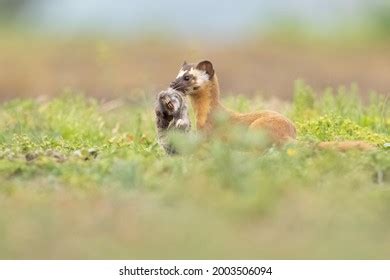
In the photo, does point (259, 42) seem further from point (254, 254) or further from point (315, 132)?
point (254, 254)

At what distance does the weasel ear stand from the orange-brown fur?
66 millimetres

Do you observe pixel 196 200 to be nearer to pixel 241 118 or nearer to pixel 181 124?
pixel 181 124

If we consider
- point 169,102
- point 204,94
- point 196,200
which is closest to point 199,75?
point 204,94

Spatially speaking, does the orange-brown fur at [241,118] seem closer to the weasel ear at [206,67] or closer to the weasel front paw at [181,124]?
the weasel ear at [206,67]

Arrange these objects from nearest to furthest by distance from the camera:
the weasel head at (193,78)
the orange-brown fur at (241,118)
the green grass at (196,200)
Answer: the green grass at (196,200) → the orange-brown fur at (241,118) → the weasel head at (193,78)

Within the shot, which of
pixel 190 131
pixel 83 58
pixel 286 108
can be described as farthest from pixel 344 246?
pixel 83 58

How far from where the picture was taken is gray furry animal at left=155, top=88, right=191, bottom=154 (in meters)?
10.3

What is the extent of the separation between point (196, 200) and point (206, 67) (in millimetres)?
3183

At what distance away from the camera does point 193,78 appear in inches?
422

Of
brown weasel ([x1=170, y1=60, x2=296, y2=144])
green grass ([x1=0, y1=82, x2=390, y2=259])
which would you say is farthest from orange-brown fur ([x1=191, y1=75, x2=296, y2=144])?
green grass ([x1=0, y1=82, x2=390, y2=259])

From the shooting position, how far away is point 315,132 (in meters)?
10.8

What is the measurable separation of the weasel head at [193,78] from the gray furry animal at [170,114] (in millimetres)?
206

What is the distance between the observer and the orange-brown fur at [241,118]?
10023 millimetres

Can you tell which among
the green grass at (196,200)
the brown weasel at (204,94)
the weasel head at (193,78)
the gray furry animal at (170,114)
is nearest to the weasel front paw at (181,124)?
the gray furry animal at (170,114)
